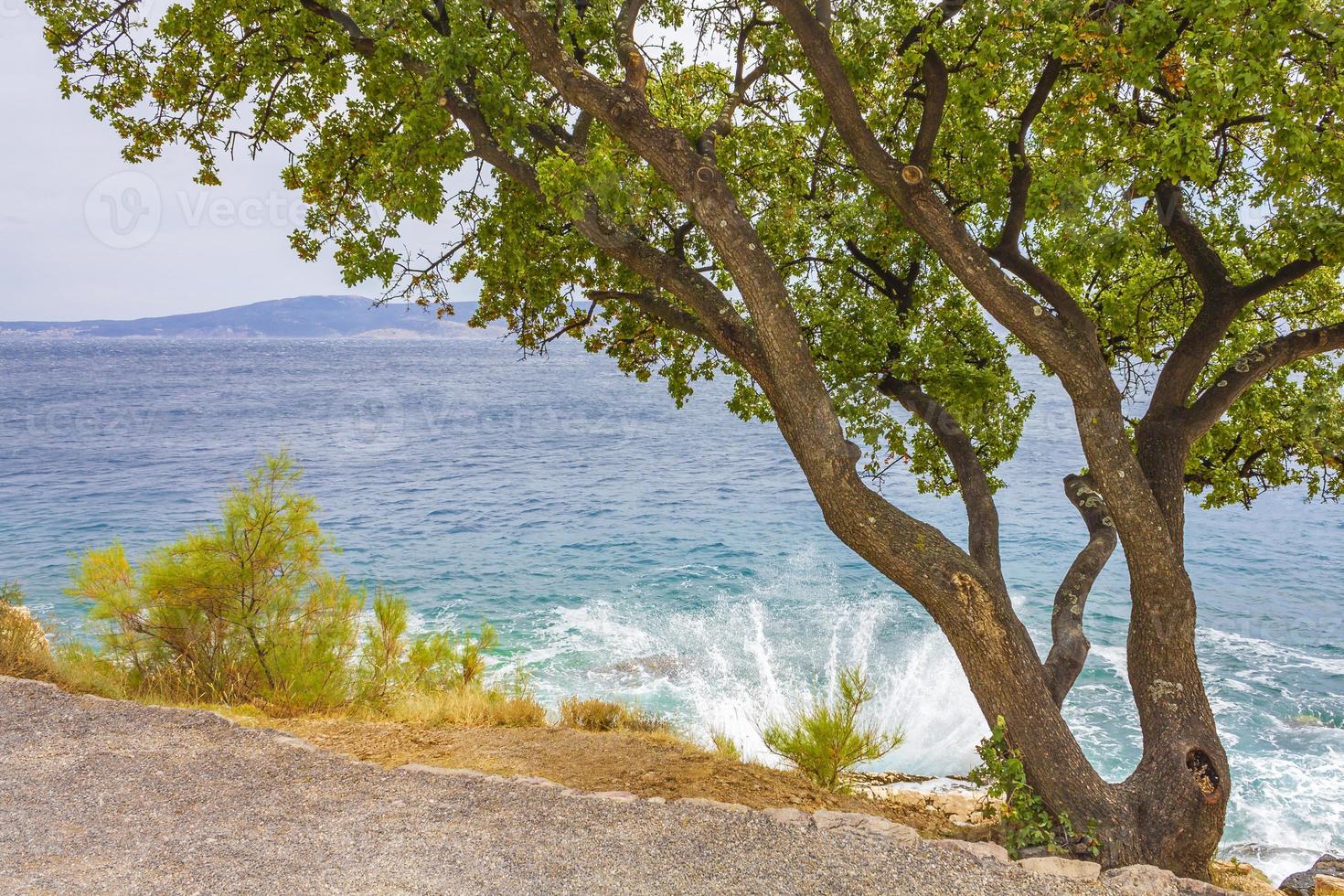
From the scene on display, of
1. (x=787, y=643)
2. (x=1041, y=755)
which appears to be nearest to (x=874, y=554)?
(x=1041, y=755)

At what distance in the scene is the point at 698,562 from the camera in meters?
23.2

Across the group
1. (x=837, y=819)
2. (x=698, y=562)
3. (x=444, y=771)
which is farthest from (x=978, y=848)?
(x=698, y=562)

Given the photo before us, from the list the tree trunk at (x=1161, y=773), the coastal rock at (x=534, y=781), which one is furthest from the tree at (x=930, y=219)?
the coastal rock at (x=534, y=781)

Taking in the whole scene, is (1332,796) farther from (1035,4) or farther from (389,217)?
(389,217)

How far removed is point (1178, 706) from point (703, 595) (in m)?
14.8

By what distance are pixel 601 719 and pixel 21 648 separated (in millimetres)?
6222

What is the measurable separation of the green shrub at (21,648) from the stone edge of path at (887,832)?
163 inches

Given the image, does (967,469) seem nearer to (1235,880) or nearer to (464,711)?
(1235,880)

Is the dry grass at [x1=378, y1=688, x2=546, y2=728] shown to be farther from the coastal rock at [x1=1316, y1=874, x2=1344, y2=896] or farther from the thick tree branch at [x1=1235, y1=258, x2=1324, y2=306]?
the thick tree branch at [x1=1235, y1=258, x2=1324, y2=306]

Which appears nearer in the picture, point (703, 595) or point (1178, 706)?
point (1178, 706)

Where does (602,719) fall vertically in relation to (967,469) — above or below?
below

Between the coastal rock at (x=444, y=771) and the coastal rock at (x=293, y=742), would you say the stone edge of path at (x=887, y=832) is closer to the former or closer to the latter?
the coastal rock at (x=444, y=771)

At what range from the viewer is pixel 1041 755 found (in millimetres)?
5586

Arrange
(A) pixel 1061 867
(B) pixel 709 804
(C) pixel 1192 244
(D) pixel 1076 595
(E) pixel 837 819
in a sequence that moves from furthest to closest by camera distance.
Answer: (C) pixel 1192 244, (D) pixel 1076 595, (B) pixel 709 804, (E) pixel 837 819, (A) pixel 1061 867
